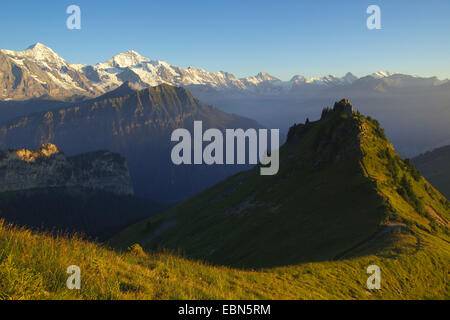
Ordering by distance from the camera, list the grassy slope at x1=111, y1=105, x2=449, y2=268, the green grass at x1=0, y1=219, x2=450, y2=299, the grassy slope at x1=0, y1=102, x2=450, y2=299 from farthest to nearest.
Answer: the grassy slope at x1=111, y1=105, x2=449, y2=268 < the grassy slope at x1=0, y1=102, x2=450, y2=299 < the green grass at x1=0, y1=219, x2=450, y2=299

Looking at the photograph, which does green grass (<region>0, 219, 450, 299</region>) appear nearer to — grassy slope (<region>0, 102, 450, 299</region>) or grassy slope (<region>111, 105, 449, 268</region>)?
grassy slope (<region>0, 102, 450, 299</region>)

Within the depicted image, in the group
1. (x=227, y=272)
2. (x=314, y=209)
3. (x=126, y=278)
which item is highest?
(x=126, y=278)

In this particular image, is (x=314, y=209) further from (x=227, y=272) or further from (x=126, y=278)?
(x=126, y=278)

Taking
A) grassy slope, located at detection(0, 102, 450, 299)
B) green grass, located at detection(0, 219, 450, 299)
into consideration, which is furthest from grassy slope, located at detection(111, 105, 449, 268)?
green grass, located at detection(0, 219, 450, 299)

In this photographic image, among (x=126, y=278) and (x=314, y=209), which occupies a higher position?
(x=126, y=278)

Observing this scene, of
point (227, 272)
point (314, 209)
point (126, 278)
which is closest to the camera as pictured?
point (126, 278)

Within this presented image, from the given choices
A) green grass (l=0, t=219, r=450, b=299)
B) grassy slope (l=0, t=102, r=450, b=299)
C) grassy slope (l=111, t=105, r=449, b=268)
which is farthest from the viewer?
grassy slope (l=111, t=105, r=449, b=268)

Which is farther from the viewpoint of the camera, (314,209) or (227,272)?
(314,209)

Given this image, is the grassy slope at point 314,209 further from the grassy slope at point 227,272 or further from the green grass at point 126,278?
the green grass at point 126,278

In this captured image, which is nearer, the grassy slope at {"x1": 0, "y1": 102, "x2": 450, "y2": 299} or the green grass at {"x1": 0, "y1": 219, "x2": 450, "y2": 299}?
the green grass at {"x1": 0, "y1": 219, "x2": 450, "y2": 299}

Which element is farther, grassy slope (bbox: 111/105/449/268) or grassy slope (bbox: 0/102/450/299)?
grassy slope (bbox: 111/105/449/268)

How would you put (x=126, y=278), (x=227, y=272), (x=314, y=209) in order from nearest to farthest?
(x=126, y=278) → (x=227, y=272) → (x=314, y=209)

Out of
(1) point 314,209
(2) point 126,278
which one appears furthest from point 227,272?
(1) point 314,209
